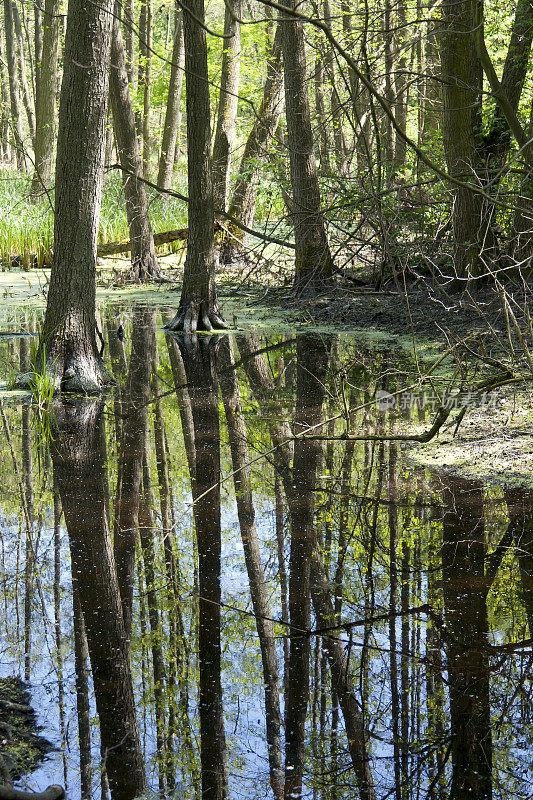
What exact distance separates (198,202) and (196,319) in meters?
1.33

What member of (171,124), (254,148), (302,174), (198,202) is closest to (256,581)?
(198,202)

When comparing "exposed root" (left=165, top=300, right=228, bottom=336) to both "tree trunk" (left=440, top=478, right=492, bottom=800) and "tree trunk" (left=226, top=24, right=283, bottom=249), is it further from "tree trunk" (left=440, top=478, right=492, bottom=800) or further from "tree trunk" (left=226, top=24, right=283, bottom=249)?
"tree trunk" (left=440, top=478, right=492, bottom=800)

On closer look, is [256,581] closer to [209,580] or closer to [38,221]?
[209,580]

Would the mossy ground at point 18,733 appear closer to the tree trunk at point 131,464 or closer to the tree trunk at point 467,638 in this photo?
the tree trunk at point 131,464

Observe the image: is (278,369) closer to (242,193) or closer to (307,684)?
(307,684)

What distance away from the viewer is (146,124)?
805 inches

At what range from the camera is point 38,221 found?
14.5 metres

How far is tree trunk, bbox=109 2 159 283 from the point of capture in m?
12.0

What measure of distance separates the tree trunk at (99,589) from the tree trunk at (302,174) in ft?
17.4

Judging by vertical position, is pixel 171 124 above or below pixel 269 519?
above

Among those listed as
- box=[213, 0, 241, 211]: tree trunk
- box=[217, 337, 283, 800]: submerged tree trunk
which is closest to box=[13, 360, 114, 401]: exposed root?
box=[217, 337, 283, 800]: submerged tree trunk

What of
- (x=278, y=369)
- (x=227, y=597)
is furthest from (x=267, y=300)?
(x=227, y=597)

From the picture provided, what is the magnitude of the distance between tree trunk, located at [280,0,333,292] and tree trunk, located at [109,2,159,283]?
236cm

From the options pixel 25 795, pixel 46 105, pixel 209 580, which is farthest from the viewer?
pixel 46 105
